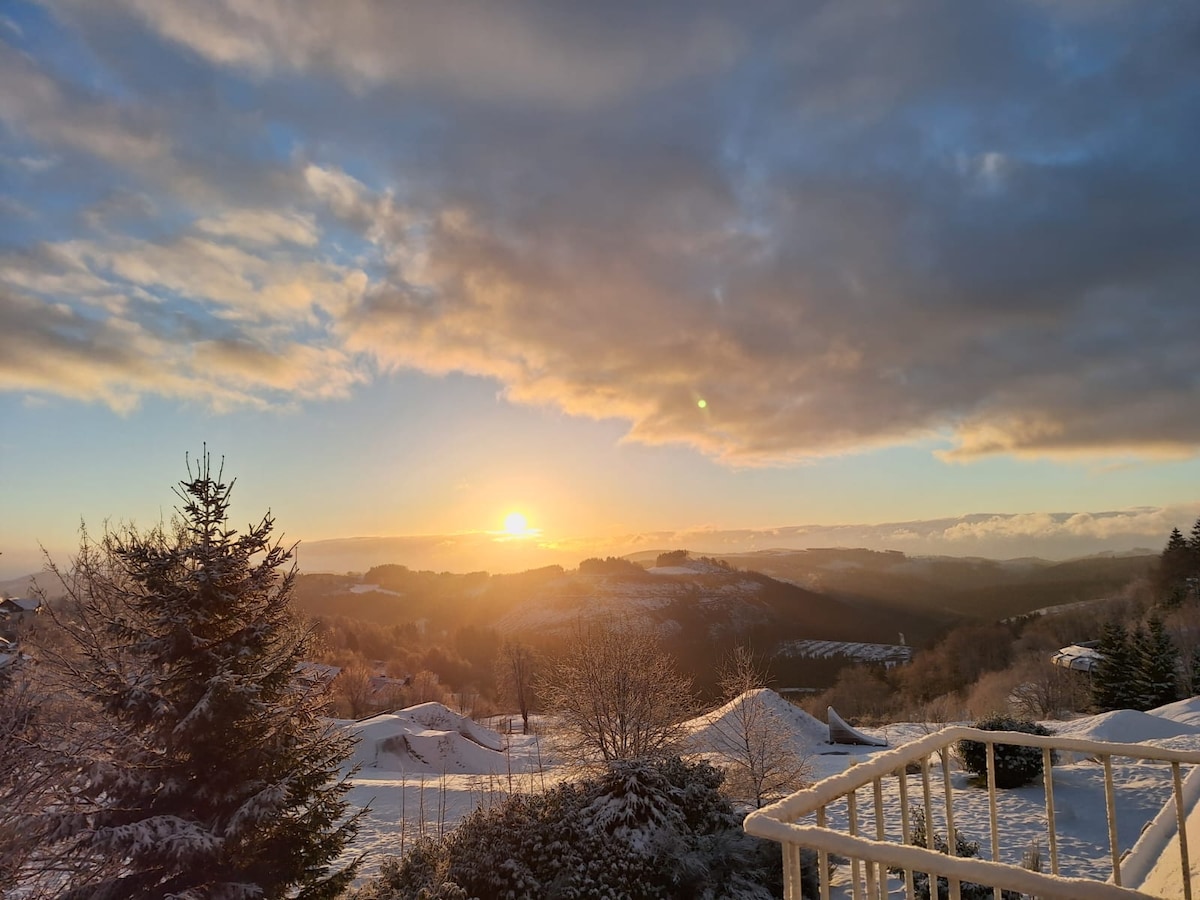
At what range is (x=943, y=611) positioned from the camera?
12900 cm

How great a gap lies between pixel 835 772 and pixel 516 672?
43.6 m

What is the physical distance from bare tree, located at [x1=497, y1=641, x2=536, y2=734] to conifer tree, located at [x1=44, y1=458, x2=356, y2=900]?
55.8m

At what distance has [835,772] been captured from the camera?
23.5 metres

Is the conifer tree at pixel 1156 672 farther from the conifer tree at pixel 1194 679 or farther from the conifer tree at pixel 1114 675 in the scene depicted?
the conifer tree at pixel 1114 675

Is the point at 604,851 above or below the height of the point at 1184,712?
above

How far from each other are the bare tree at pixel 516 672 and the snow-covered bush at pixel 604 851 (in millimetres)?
52419

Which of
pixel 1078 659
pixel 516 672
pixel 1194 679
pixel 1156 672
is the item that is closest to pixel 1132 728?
pixel 1156 672

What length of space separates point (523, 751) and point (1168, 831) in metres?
38.9

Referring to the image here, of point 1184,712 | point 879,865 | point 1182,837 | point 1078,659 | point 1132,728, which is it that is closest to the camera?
point 879,865

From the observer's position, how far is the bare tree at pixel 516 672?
63.7m

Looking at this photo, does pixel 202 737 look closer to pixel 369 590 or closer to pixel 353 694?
pixel 353 694

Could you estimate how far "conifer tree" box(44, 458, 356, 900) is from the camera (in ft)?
24.6

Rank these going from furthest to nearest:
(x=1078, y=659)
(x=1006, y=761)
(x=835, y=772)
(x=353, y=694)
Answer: (x=353, y=694)
(x=1078, y=659)
(x=835, y=772)
(x=1006, y=761)

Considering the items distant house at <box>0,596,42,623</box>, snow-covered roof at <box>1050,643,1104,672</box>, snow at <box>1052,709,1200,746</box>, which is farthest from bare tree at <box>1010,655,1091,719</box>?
distant house at <box>0,596,42,623</box>
